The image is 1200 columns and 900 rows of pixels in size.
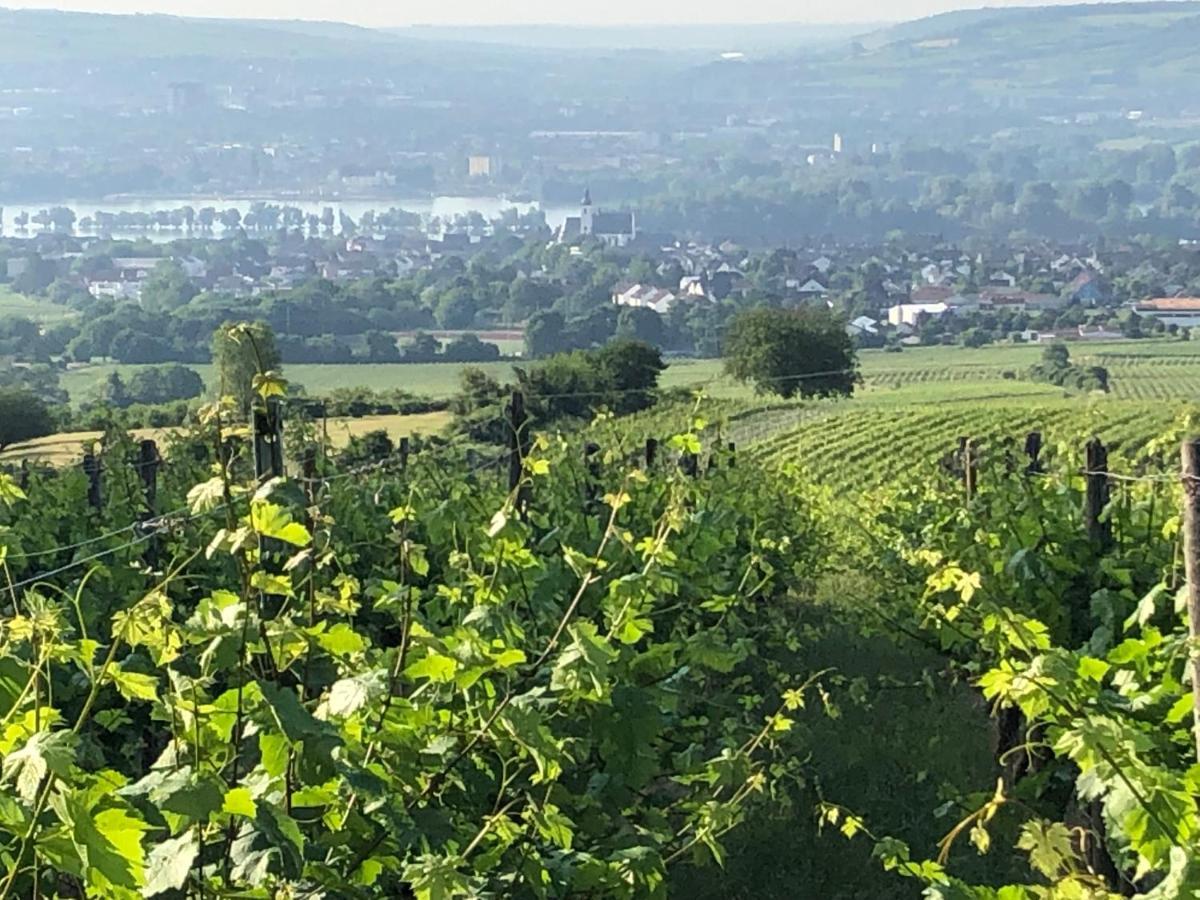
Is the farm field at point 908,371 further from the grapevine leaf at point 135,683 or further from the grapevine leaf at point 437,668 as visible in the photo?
the grapevine leaf at point 135,683

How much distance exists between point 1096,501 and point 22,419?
48.5 m

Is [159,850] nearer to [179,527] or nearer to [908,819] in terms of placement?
[179,527]

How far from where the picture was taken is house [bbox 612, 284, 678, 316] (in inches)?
4316

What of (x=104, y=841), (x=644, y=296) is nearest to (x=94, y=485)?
(x=104, y=841)

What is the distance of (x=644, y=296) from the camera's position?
115500mm

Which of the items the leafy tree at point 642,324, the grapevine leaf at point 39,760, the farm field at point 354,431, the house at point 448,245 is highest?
the grapevine leaf at point 39,760

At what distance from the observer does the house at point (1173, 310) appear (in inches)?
3821

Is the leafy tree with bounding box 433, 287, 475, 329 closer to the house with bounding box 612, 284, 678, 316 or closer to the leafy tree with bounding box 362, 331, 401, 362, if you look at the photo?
the house with bounding box 612, 284, 678, 316

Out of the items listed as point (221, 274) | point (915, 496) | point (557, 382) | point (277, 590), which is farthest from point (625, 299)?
point (277, 590)

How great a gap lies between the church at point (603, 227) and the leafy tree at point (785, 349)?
315 ft

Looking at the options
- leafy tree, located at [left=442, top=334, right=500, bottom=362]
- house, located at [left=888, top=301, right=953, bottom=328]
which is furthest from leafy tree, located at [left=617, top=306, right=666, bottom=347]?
house, located at [left=888, top=301, right=953, bottom=328]

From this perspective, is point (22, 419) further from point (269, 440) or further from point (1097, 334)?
point (1097, 334)

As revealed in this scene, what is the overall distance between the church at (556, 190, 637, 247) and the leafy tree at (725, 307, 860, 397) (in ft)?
315

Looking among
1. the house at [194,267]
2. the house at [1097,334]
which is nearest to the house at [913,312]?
the house at [1097,334]
